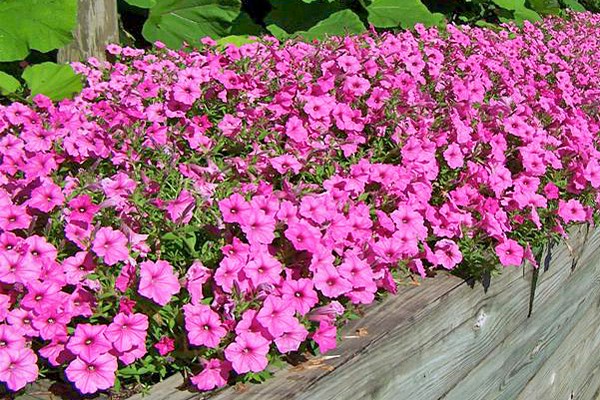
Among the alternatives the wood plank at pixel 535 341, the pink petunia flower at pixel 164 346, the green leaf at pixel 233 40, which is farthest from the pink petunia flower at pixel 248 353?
the green leaf at pixel 233 40

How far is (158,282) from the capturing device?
1562 millimetres

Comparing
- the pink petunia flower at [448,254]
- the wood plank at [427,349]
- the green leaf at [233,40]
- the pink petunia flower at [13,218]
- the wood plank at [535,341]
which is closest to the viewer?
the wood plank at [427,349]

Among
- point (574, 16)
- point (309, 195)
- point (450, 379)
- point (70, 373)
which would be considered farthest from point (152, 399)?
point (574, 16)

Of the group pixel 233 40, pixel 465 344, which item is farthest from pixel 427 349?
pixel 233 40

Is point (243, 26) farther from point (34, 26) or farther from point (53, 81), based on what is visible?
point (53, 81)

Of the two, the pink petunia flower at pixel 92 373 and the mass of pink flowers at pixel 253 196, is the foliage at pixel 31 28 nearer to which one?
the mass of pink flowers at pixel 253 196

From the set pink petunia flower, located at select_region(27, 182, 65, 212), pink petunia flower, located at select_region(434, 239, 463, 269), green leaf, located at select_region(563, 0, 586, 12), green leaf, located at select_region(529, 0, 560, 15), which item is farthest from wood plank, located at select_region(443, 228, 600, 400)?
green leaf, located at select_region(563, 0, 586, 12)

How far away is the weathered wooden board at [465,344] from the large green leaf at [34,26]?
1.99m

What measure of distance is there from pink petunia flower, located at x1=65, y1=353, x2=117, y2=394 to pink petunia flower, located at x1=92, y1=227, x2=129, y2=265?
0.74ft

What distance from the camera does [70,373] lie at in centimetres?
143

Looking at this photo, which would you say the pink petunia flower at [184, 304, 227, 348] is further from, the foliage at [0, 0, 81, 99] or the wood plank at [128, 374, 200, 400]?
the foliage at [0, 0, 81, 99]

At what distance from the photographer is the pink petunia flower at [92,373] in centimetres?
142

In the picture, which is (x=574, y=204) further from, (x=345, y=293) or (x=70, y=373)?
(x=70, y=373)

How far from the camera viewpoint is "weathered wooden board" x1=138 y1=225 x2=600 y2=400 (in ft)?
5.49
